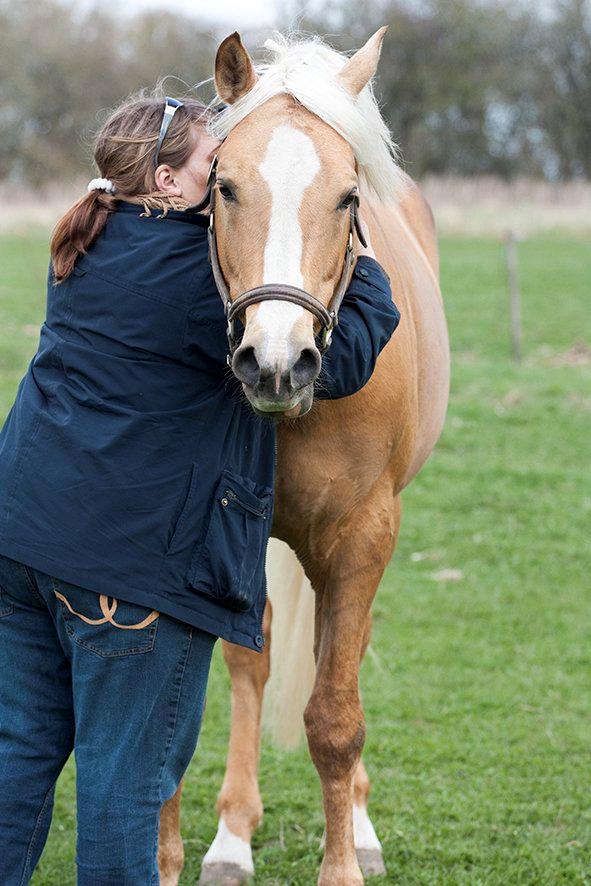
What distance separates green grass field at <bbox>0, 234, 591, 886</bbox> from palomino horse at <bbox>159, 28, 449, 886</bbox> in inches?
12.8

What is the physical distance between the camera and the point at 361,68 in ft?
7.97

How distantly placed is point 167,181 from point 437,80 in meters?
27.7

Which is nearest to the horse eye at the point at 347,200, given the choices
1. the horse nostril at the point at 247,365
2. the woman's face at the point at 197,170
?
the woman's face at the point at 197,170

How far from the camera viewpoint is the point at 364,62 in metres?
2.44

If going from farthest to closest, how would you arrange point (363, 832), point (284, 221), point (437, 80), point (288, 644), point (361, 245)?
1. point (437, 80)
2. point (288, 644)
3. point (363, 832)
4. point (361, 245)
5. point (284, 221)

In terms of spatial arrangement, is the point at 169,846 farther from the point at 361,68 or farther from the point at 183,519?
the point at 361,68

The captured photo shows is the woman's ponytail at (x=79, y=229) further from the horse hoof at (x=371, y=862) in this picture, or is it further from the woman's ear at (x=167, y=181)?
the horse hoof at (x=371, y=862)

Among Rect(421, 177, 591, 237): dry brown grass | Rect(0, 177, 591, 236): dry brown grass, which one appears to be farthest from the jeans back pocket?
Rect(421, 177, 591, 237): dry brown grass

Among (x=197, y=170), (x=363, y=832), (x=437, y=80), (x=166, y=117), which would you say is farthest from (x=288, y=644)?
(x=437, y=80)

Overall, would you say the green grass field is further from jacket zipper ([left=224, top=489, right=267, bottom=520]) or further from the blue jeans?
jacket zipper ([left=224, top=489, right=267, bottom=520])

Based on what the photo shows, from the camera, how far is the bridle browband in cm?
198

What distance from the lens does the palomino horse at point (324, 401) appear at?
2.08 m

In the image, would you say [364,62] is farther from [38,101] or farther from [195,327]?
[38,101]

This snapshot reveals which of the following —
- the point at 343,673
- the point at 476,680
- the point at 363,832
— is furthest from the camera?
the point at 476,680
